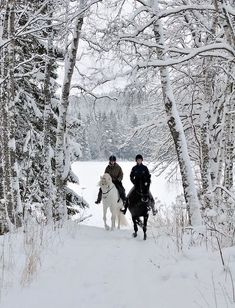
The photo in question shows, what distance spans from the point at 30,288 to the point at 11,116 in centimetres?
513

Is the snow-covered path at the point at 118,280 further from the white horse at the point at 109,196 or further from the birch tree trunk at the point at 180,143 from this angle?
the white horse at the point at 109,196

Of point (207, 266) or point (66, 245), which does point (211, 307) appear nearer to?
Answer: point (207, 266)

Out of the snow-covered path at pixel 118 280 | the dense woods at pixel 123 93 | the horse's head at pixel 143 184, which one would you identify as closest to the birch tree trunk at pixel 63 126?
the dense woods at pixel 123 93

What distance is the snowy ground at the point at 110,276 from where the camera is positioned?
5000 millimetres

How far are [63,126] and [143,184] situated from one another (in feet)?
8.93

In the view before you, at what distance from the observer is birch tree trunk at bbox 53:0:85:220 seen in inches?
444

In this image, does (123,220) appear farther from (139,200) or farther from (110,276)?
(110,276)

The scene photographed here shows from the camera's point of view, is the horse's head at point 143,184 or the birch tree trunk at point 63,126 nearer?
the horse's head at point 143,184

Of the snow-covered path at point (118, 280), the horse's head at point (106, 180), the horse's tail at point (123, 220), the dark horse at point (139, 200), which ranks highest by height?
the horse's head at point (106, 180)

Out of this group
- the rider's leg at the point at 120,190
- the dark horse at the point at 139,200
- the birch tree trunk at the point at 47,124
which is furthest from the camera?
the birch tree trunk at the point at 47,124

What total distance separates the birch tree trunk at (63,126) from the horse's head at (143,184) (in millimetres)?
2224

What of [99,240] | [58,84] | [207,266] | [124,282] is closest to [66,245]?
[99,240]

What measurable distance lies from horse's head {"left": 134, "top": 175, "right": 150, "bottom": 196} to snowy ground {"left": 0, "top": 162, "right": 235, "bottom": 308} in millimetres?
2619

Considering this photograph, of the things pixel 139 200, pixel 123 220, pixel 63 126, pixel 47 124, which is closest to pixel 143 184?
pixel 139 200
